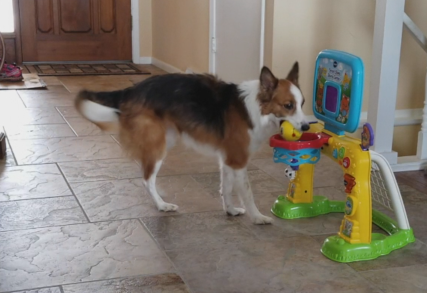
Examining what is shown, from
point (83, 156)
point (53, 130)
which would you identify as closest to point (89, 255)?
point (83, 156)

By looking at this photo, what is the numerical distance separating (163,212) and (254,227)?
0.41m

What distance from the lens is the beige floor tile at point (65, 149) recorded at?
347 cm

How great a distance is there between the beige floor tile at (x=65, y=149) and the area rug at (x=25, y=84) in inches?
63.1

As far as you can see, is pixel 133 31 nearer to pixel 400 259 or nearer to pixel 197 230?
pixel 197 230

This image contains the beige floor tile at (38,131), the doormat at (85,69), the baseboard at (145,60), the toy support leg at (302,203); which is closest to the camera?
the toy support leg at (302,203)

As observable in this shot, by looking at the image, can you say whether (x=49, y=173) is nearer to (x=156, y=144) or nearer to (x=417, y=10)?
(x=156, y=144)

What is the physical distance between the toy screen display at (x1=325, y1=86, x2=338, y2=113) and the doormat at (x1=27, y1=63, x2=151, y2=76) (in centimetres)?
378

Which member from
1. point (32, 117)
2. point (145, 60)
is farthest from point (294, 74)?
point (145, 60)

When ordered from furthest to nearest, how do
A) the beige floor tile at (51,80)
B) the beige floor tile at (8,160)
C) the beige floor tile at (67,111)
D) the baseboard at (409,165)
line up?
the beige floor tile at (51,80) < the beige floor tile at (67,111) < the baseboard at (409,165) < the beige floor tile at (8,160)

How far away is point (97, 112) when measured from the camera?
261 centimetres

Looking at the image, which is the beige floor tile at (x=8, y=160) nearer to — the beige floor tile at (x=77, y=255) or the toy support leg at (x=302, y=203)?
the beige floor tile at (x=77, y=255)

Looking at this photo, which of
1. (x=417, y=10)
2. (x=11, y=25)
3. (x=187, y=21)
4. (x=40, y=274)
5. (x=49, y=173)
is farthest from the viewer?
(x=11, y=25)

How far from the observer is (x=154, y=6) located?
6.52 meters

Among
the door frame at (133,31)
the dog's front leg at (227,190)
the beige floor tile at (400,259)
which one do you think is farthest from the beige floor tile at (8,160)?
the door frame at (133,31)
